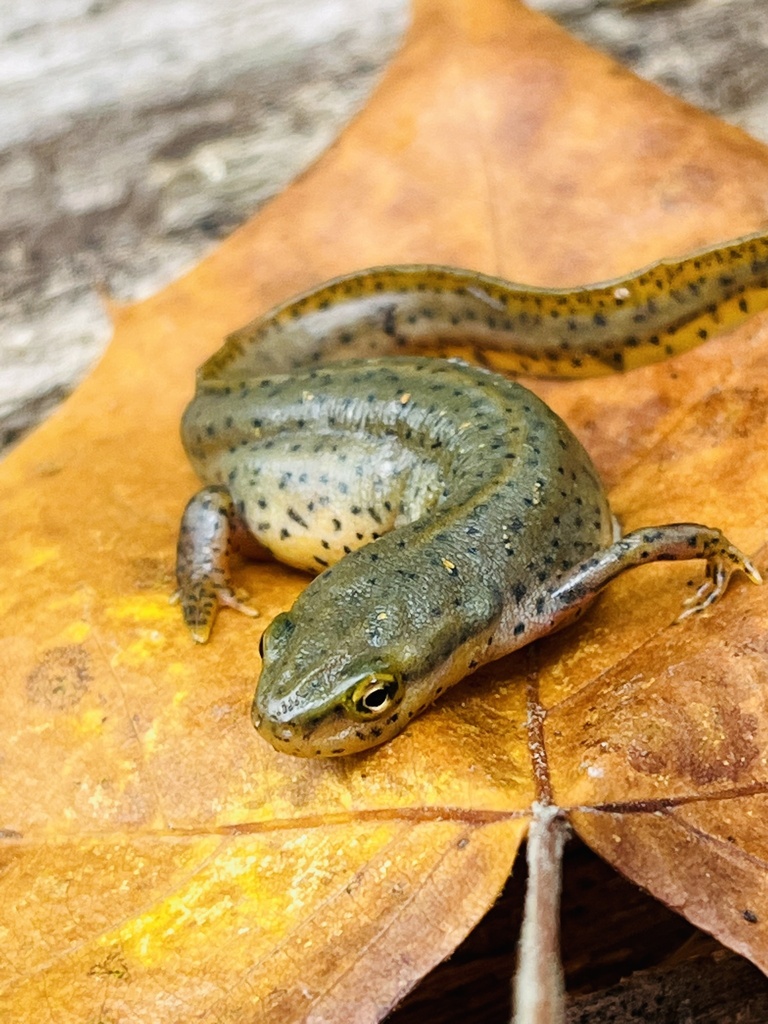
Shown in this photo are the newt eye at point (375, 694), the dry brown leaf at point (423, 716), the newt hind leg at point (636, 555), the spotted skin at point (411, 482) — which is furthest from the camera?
the newt hind leg at point (636, 555)

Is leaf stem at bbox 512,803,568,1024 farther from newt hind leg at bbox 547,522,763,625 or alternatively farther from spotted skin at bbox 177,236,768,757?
newt hind leg at bbox 547,522,763,625

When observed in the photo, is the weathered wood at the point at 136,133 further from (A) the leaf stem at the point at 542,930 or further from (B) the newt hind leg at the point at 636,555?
(A) the leaf stem at the point at 542,930

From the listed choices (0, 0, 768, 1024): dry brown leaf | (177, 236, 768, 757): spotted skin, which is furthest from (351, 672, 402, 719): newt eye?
(0, 0, 768, 1024): dry brown leaf

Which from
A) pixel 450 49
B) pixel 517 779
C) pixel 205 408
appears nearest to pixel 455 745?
pixel 517 779

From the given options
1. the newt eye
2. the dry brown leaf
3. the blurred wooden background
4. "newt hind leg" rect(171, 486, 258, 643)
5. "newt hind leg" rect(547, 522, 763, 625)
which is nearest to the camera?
the dry brown leaf

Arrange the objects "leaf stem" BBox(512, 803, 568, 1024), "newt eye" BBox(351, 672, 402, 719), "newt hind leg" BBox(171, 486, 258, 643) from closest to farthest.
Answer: "leaf stem" BBox(512, 803, 568, 1024) → "newt eye" BBox(351, 672, 402, 719) → "newt hind leg" BBox(171, 486, 258, 643)

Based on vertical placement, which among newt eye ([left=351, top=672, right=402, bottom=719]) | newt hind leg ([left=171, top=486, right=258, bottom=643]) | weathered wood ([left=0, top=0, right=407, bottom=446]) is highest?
weathered wood ([left=0, top=0, right=407, bottom=446])

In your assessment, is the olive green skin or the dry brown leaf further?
the olive green skin

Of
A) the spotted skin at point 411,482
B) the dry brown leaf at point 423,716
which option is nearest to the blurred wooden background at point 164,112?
the dry brown leaf at point 423,716
